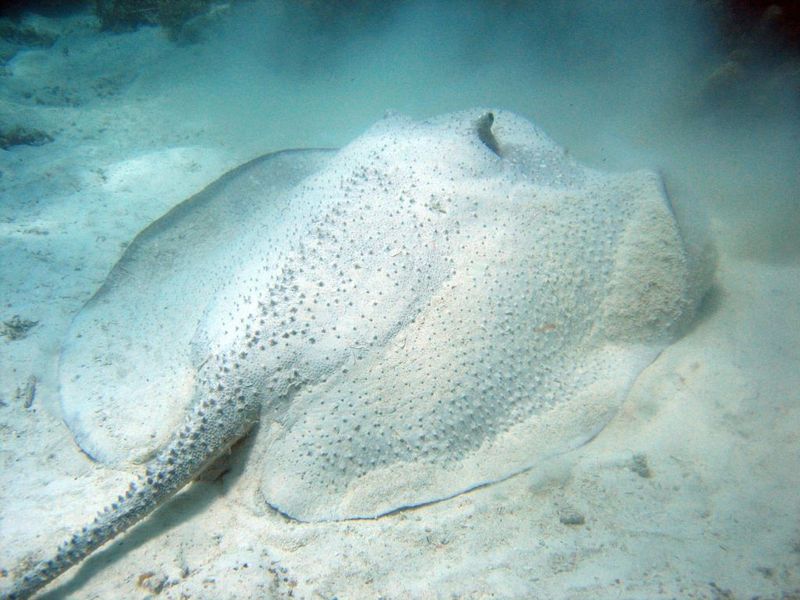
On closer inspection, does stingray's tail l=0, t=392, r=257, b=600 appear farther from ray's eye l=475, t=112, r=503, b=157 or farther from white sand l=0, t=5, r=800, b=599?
ray's eye l=475, t=112, r=503, b=157

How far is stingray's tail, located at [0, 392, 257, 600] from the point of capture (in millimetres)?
2523

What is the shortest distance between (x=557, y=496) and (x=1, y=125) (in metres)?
10.6

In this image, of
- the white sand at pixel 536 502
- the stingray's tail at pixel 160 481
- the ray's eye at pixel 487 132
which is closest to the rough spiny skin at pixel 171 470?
Result: the stingray's tail at pixel 160 481

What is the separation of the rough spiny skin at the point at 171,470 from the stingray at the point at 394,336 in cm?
1

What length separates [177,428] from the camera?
3.02 metres

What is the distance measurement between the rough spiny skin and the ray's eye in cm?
308

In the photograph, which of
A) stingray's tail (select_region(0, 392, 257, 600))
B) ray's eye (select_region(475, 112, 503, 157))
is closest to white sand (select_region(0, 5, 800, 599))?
stingray's tail (select_region(0, 392, 257, 600))

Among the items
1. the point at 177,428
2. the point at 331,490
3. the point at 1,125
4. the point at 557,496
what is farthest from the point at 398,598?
the point at 1,125

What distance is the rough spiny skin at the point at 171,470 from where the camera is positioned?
254 cm

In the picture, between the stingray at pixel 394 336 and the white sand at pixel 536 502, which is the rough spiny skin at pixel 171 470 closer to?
the stingray at pixel 394 336

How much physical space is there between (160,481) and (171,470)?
3.6 inches

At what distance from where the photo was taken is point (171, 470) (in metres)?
2.81

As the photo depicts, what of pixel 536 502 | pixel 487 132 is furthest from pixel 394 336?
pixel 487 132

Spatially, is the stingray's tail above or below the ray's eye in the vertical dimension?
below
